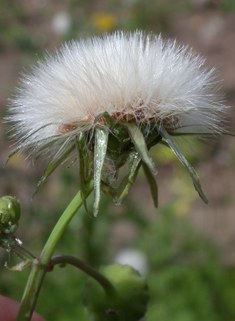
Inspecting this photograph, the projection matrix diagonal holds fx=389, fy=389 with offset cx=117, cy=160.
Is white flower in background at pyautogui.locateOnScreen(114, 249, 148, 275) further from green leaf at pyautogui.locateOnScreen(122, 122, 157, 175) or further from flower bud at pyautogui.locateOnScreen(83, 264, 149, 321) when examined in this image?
green leaf at pyautogui.locateOnScreen(122, 122, 157, 175)

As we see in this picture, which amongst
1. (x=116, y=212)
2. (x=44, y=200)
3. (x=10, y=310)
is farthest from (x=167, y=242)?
(x=10, y=310)

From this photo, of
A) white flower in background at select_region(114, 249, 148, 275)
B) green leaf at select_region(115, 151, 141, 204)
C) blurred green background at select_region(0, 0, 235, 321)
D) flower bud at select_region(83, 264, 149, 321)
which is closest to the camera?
green leaf at select_region(115, 151, 141, 204)

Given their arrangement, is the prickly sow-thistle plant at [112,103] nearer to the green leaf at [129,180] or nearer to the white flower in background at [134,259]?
the green leaf at [129,180]

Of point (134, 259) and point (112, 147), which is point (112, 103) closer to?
point (112, 147)

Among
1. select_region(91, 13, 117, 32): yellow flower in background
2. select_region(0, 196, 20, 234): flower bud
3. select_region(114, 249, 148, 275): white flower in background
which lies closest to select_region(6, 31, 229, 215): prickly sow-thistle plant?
select_region(0, 196, 20, 234): flower bud

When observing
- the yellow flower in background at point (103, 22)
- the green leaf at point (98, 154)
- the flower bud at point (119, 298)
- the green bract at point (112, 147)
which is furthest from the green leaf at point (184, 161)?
the yellow flower in background at point (103, 22)

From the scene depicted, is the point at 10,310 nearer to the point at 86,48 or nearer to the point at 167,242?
the point at 86,48
